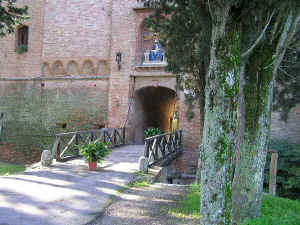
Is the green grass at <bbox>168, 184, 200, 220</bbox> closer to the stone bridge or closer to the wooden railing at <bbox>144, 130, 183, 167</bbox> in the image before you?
the stone bridge

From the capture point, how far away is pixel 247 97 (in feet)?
14.8

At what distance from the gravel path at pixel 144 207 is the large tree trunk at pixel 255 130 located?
2.67 feet

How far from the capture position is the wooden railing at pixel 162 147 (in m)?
8.64

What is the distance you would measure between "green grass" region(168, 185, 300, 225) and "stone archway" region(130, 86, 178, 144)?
311 inches

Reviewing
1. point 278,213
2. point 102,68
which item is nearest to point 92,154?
point 278,213

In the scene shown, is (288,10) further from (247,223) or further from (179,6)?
(247,223)

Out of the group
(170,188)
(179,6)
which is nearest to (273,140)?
(170,188)

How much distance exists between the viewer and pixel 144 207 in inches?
201

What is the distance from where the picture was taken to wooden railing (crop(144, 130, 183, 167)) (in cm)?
864

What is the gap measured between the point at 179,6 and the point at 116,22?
27.0 feet

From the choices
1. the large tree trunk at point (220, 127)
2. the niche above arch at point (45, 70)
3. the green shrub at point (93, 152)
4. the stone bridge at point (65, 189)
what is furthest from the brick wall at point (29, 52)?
the large tree trunk at point (220, 127)

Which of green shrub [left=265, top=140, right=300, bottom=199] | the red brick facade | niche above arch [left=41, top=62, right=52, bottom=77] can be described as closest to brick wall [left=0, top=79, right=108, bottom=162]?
the red brick facade

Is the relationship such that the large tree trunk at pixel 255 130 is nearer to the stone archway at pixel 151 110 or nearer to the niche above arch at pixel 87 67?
the stone archway at pixel 151 110

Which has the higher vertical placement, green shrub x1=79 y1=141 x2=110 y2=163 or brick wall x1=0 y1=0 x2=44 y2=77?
brick wall x1=0 y1=0 x2=44 y2=77
